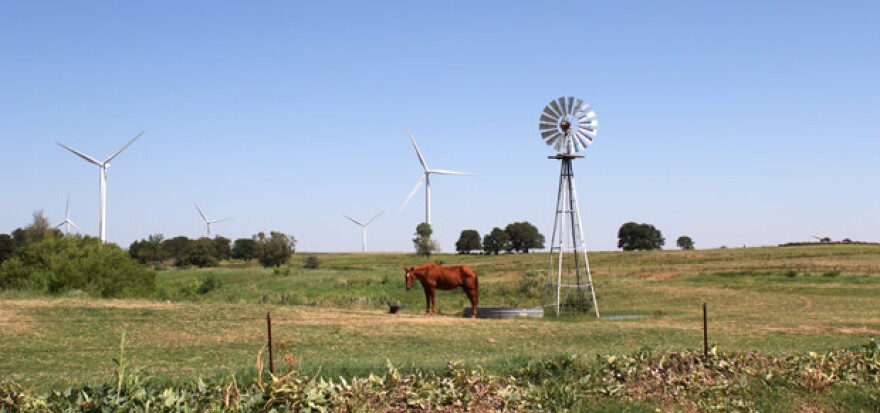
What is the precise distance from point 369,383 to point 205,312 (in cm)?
1690

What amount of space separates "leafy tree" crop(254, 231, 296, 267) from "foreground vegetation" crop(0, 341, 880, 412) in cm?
7900

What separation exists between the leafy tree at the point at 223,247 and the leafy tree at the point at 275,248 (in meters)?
34.2

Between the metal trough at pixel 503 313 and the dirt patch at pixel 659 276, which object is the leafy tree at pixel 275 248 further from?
the metal trough at pixel 503 313

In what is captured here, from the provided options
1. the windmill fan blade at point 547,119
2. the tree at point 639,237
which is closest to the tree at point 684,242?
the tree at point 639,237

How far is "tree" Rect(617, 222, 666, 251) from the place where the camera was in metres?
132

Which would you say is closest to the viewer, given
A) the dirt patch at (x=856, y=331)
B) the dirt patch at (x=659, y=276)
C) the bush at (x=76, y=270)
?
the dirt patch at (x=856, y=331)

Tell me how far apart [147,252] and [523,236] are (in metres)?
55.3

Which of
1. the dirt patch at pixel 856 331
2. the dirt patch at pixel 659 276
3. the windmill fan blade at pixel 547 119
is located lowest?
the dirt patch at pixel 856 331

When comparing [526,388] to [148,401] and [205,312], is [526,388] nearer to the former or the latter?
[148,401]

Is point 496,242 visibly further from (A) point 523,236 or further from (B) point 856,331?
(B) point 856,331

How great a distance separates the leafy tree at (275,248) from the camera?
89750 mm

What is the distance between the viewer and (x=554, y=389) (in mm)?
10906

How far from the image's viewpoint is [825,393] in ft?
40.7

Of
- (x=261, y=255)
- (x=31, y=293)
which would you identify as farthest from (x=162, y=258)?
(x=31, y=293)
